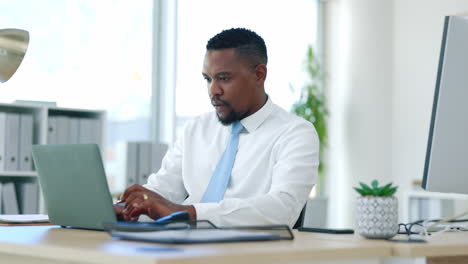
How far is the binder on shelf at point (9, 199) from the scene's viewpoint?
161 inches

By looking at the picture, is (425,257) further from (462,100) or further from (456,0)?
(456,0)

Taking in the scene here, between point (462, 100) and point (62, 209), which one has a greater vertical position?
point (462, 100)

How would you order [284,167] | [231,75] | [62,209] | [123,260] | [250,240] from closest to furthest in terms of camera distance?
[123,260], [250,240], [62,209], [284,167], [231,75]

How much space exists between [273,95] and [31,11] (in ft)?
7.40

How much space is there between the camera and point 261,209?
186cm

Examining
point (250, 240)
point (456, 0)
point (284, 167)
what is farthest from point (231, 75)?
point (456, 0)

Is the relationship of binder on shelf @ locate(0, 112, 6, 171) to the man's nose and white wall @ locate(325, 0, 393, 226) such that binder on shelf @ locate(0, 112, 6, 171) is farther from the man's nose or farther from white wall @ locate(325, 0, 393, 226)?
white wall @ locate(325, 0, 393, 226)

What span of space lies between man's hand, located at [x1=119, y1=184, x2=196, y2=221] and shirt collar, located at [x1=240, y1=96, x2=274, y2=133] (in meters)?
0.62

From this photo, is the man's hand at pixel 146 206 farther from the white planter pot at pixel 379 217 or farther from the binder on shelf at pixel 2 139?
the binder on shelf at pixel 2 139

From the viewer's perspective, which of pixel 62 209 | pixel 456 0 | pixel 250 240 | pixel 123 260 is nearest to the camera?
pixel 123 260

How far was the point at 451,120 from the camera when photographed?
5.55ft

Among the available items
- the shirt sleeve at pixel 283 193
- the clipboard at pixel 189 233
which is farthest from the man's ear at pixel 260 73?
the clipboard at pixel 189 233

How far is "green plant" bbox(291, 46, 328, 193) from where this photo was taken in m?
6.14

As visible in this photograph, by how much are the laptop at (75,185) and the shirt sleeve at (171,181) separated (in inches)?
21.4
